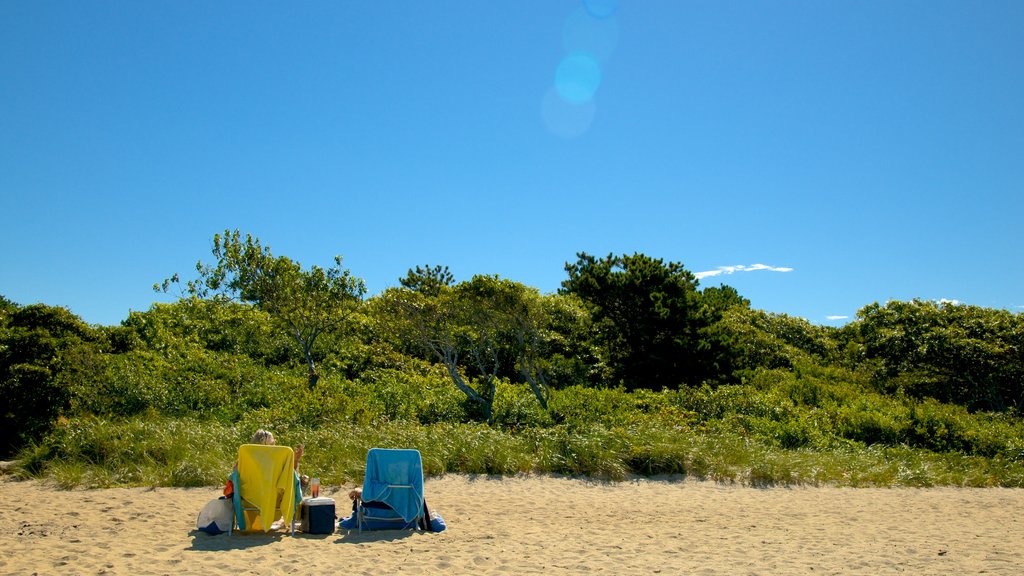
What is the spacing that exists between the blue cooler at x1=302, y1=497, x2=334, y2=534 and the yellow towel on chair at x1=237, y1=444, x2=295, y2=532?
182mm

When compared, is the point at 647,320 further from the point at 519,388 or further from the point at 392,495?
the point at 392,495

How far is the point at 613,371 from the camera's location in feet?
68.5

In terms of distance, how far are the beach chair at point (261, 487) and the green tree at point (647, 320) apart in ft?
→ 48.6

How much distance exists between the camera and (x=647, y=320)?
2044 centimetres

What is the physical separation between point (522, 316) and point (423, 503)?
8.72 metres

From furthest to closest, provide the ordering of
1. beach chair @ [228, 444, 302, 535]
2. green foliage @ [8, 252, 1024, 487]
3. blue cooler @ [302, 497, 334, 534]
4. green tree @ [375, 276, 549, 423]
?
green tree @ [375, 276, 549, 423], green foliage @ [8, 252, 1024, 487], blue cooler @ [302, 497, 334, 534], beach chair @ [228, 444, 302, 535]

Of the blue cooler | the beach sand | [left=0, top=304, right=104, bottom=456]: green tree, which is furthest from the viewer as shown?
[left=0, top=304, right=104, bottom=456]: green tree

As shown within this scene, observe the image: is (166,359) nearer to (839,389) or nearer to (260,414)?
(260,414)

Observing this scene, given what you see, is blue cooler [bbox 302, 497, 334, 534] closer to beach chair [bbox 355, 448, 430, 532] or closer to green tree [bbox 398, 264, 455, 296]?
beach chair [bbox 355, 448, 430, 532]

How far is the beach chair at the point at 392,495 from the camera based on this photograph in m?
7.14

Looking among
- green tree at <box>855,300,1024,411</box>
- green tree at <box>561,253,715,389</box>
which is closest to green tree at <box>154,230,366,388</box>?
green tree at <box>561,253,715,389</box>

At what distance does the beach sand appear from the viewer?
5805 mm

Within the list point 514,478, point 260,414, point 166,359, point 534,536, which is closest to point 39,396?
point 260,414

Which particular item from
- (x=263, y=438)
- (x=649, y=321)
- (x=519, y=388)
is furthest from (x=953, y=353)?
(x=263, y=438)
